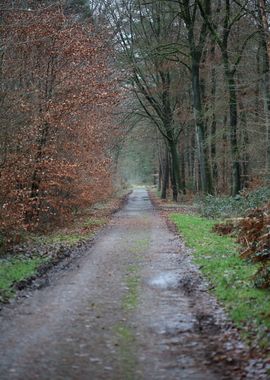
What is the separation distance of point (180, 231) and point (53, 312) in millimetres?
11043

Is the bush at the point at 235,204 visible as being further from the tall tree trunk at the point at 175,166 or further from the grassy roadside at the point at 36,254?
the tall tree trunk at the point at 175,166

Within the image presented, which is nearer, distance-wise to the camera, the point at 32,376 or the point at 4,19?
the point at 32,376

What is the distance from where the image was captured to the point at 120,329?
755 centimetres

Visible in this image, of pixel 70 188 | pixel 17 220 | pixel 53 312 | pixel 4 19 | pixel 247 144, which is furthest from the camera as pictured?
pixel 247 144

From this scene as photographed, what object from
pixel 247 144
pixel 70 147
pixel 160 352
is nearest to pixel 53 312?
pixel 160 352

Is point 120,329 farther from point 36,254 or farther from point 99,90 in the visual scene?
point 99,90

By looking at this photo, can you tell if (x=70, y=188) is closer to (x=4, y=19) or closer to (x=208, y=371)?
(x=4, y=19)

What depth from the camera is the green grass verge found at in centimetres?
969

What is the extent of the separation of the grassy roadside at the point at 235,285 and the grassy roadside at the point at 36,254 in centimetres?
369

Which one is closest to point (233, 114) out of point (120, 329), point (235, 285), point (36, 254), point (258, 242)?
point (36, 254)

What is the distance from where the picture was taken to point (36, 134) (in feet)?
55.5

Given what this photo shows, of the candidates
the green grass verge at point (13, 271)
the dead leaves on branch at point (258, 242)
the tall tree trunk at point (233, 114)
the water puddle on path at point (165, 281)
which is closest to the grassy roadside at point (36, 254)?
the green grass verge at point (13, 271)

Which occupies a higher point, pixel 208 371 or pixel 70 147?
pixel 70 147

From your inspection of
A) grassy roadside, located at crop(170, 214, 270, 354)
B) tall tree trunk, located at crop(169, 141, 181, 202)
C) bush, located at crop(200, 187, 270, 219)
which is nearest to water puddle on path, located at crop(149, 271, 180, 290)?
grassy roadside, located at crop(170, 214, 270, 354)
